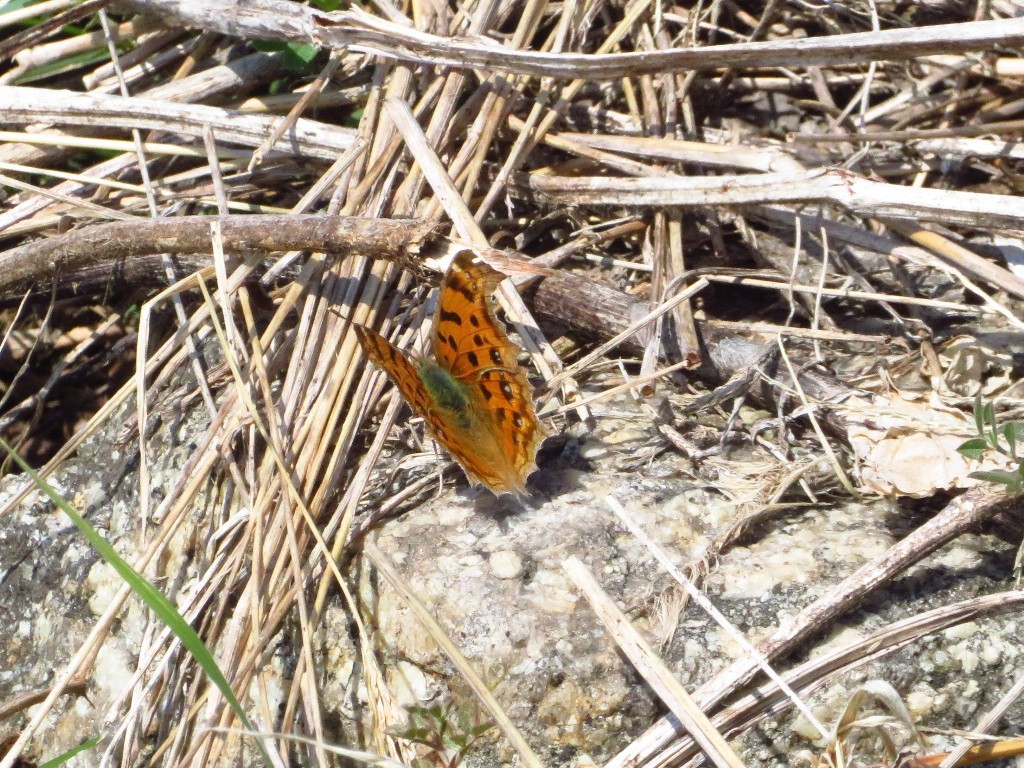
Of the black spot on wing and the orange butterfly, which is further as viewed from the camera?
the black spot on wing

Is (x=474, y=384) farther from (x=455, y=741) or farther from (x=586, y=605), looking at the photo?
(x=455, y=741)

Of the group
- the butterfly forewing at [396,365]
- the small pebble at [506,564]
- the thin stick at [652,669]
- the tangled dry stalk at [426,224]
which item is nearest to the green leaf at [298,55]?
the tangled dry stalk at [426,224]

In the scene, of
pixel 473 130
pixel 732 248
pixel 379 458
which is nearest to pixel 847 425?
pixel 732 248

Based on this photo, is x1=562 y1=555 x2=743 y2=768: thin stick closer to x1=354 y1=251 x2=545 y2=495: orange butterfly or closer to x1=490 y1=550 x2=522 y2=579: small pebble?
x1=490 y1=550 x2=522 y2=579: small pebble

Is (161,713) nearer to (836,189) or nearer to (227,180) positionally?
(227,180)

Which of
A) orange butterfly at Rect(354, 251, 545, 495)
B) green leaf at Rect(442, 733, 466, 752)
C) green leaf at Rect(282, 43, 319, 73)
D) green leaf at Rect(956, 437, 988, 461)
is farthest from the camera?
green leaf at Rect(282, 43, 319, 73)

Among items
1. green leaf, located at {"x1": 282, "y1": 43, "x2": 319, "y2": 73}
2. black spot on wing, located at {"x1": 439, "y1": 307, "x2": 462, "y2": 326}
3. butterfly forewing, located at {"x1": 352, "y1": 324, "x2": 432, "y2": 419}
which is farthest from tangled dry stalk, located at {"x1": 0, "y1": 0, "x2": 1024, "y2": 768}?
butterfly forewing, located at {"x1": 352, "y1": 324, "x2": 432, "y2": 419}

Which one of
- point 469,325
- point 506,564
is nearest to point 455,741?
point 506,564
